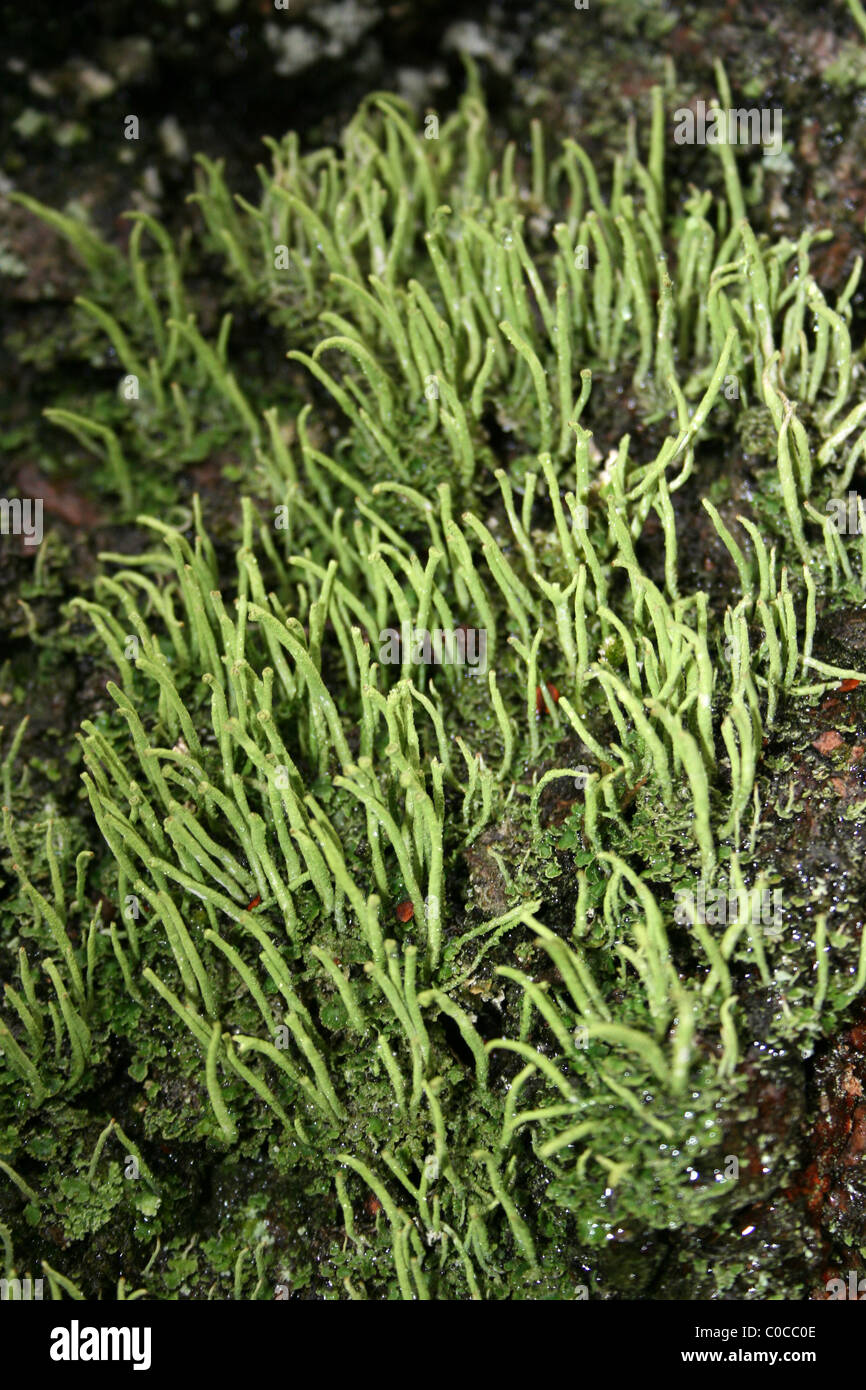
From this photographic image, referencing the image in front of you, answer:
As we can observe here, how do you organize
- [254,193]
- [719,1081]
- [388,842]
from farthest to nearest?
[254,193]
[388,842]
[719,1081]

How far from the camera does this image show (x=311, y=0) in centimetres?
432

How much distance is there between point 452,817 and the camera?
300 cm

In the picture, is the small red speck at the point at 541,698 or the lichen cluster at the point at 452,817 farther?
the small red speck at the point at 541,698

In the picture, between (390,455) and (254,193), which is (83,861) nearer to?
(390,455)

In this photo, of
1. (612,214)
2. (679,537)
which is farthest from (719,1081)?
(612,214)

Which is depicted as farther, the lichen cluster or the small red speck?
the small red speck

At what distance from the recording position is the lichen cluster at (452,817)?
8.23 feet

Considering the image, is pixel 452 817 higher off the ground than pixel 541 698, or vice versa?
pixel 541 698

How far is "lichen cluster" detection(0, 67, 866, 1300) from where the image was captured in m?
2.51

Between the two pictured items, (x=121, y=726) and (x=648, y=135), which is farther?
(x=648, y=135)

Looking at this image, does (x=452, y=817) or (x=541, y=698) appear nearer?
(x=452, y=817)

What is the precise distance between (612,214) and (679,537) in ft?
4.08

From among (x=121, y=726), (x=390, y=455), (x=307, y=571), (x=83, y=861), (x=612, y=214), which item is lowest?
(x=83, y=861)

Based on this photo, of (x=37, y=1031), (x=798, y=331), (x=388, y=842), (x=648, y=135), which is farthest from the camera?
(x=648, y=135)
